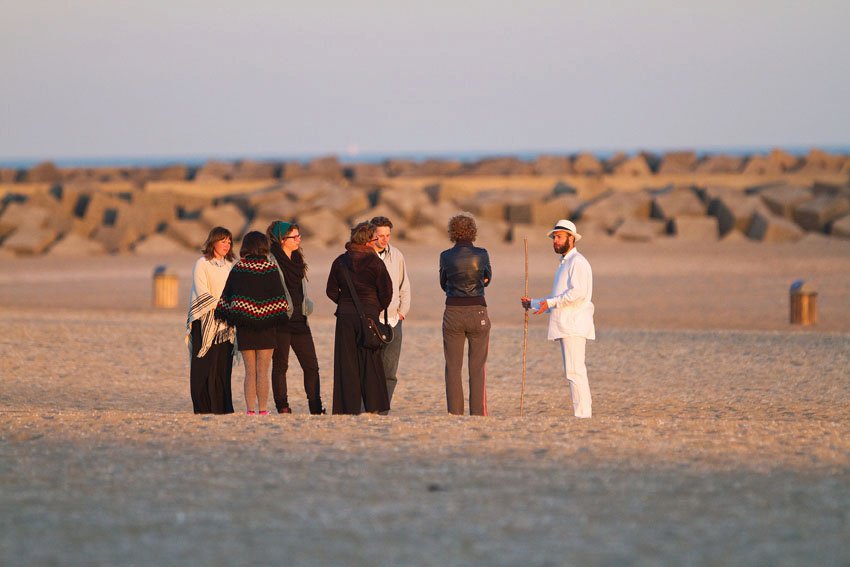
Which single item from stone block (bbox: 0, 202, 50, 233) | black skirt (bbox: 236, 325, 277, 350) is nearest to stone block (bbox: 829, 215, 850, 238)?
stone block (bbox: 0, 202, 50, 233)

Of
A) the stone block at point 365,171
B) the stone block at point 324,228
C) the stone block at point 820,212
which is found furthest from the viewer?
the stone block at point 365,171

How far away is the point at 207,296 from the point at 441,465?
8.85 feet

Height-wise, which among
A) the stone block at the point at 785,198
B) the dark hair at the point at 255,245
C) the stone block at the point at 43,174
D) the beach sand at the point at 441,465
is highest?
the stone block at the point at 43,174

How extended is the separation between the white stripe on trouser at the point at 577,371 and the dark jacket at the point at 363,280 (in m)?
1.22

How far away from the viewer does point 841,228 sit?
2664 centimetres

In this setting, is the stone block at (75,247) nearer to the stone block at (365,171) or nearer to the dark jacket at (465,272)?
the stone block at (365,171)

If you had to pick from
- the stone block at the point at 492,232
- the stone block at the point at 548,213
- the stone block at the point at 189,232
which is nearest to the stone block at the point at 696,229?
the stone block at the point at 548,213

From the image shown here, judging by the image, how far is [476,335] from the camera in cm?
857

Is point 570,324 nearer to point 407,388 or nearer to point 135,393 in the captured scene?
point 407,388

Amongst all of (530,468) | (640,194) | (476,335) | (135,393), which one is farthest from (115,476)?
(640,194)

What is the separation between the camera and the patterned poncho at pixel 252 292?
8383mm

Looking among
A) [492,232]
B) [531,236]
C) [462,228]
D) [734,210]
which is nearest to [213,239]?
[462,228]

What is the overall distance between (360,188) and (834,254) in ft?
38.6

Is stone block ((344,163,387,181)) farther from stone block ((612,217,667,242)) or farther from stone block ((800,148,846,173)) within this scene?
stone block ((612,217,667,242))
